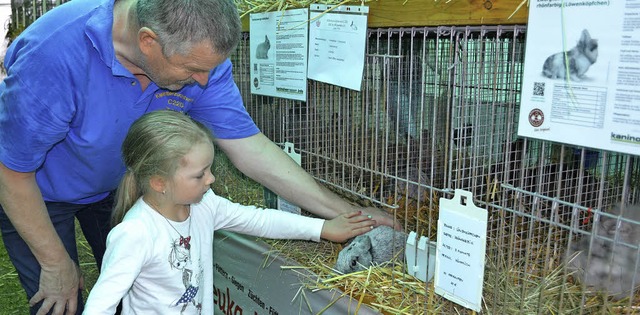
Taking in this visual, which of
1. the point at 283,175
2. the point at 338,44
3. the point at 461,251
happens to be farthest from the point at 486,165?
the point at 283,175

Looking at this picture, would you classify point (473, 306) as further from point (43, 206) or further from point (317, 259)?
point (43, 206)

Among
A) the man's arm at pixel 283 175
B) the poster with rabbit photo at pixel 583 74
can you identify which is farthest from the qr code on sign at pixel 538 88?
the man's arm at pixel 283 175

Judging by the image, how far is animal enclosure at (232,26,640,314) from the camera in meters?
1.36

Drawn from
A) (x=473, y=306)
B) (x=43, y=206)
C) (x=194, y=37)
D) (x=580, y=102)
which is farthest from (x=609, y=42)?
(x=43, y=206)

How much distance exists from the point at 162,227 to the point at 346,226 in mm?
557

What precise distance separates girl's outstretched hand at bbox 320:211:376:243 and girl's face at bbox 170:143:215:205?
0.43 metres

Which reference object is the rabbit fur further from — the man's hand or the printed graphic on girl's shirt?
the man's hand

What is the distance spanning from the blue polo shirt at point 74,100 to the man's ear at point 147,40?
0.15m

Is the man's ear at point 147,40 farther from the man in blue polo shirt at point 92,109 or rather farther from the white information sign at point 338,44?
the white information sign at point 338,44

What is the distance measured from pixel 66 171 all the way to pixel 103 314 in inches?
20.7

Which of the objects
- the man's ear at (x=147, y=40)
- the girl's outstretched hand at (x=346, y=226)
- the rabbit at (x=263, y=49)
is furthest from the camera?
the rabbit at (x=263, y=49)

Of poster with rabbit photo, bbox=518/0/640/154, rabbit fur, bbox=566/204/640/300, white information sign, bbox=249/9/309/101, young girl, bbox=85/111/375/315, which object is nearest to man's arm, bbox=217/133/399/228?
young girl, bbox=85/111/375/315

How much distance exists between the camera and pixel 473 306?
4.62 ft

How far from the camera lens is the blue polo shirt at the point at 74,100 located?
5.06 feet
